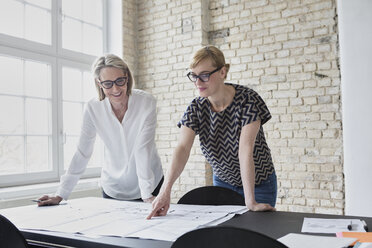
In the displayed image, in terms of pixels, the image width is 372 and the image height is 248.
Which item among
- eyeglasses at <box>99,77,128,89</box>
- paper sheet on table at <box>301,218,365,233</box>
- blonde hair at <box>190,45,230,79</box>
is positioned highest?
blonde hair at <box>190,45,230,79</box>

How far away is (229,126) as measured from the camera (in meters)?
1.99

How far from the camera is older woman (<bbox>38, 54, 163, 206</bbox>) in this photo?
7.31ft

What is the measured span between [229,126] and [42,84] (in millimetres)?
2707

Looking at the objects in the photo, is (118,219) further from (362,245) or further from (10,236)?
(362,245)

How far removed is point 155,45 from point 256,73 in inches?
57.9

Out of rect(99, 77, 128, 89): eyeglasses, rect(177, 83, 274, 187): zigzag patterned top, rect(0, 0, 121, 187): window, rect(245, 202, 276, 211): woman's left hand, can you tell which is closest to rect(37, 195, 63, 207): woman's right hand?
rect(99, 77, 128, 89): eyeglasses

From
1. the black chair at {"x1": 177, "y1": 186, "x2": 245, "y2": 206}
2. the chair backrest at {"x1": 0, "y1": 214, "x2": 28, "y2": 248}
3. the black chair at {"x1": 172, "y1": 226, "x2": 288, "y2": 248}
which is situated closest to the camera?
the black chair at {"x1": 172, "y1": 226, "x2": 288, "y2": 248}

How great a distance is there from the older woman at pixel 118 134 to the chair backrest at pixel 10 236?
37.2 inches

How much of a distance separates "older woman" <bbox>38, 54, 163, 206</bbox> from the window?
5.01 ft

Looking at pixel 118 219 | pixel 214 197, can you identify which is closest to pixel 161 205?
pixel 118 219

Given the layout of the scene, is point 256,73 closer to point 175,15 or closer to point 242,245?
point 175,15

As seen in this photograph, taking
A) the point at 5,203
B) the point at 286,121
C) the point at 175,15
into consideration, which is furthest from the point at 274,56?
the point at 5,203

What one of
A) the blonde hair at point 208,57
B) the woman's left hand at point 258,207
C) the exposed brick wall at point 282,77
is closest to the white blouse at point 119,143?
the blonde hair at point 208,57

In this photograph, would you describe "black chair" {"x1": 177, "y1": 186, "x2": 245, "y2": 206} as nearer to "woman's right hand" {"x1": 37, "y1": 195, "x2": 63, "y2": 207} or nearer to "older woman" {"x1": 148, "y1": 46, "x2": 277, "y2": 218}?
"older woman" {"x1": 148, "y1": 46, "x2": 277, "y2": 218}
